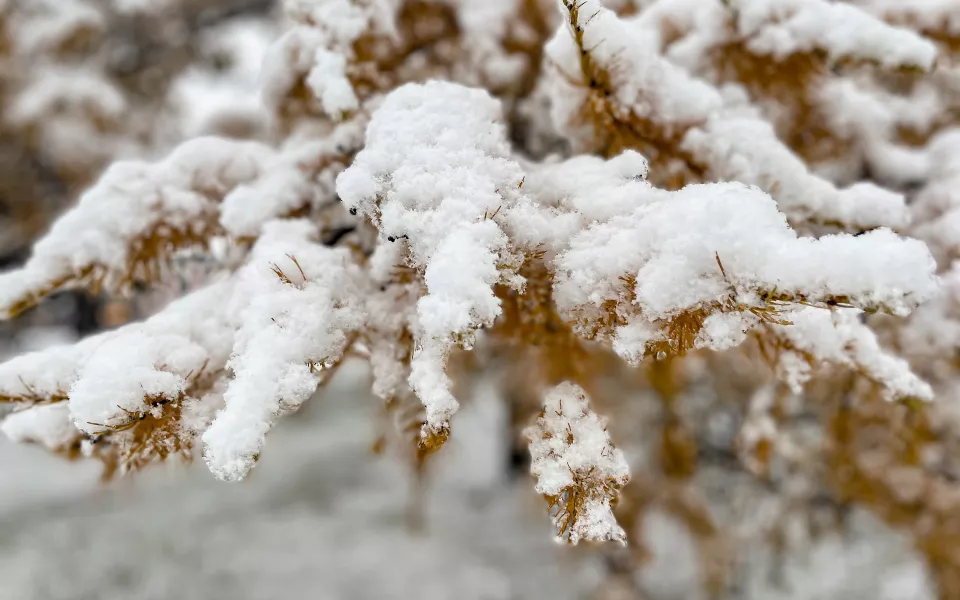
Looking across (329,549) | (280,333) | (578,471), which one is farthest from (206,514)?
(578,471)

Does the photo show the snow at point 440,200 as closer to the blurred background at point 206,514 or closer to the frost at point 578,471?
the frost at point 578,471

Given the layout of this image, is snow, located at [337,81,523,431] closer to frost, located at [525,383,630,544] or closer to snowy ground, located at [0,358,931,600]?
frost, located at [525,383,630,544]

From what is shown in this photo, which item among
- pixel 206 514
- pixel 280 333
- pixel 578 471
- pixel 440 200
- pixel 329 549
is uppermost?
pixel 440 200

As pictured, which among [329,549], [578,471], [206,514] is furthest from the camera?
[206,514]

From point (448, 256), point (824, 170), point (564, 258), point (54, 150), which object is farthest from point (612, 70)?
point (54, 150)

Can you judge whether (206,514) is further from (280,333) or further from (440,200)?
(440,200)

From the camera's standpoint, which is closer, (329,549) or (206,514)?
(329,549)
